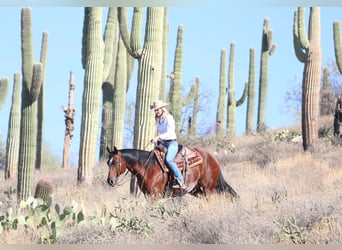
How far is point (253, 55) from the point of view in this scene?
31.3 m

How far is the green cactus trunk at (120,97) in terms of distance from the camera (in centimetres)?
2325

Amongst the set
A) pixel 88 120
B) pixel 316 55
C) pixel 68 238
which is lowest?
pixel 68 238

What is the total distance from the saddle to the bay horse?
28 millimetres

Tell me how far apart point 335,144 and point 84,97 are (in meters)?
9.19

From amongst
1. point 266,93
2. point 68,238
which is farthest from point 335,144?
point 68,238

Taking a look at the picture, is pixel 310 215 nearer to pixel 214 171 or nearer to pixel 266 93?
pixel 214 171

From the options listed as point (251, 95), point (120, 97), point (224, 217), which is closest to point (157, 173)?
point (224, 217)

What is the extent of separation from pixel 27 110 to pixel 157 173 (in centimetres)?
353

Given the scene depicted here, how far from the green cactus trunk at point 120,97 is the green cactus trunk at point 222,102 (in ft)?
25.0

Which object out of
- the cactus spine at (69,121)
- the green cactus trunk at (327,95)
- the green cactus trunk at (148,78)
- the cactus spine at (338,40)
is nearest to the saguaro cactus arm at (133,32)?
the green cactus trunk at (148,78)

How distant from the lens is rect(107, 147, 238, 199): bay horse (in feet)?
45.5

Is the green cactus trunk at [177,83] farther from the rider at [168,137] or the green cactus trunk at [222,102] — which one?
the rider at [168,137]

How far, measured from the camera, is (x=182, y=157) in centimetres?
1468

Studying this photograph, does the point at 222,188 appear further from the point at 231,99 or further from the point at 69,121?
the point at 231,99
